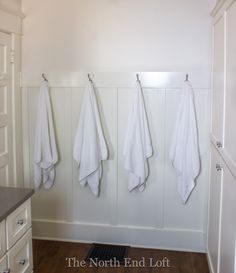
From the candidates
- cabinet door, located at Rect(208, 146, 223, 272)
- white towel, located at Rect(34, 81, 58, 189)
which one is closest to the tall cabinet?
cabinet door, located at Rect(208, 146, 223, 272)

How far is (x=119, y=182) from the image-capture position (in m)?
3.03

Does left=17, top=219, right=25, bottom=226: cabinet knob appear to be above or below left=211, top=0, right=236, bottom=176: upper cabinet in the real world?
below

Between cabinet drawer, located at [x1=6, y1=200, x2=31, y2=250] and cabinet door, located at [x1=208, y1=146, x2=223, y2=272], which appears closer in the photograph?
cabinet drawer, located at [x1=6, y1=200, x2=31, y2=250]

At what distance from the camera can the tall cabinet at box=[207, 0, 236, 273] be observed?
5.78 feet

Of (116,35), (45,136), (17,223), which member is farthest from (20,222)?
(116,35)

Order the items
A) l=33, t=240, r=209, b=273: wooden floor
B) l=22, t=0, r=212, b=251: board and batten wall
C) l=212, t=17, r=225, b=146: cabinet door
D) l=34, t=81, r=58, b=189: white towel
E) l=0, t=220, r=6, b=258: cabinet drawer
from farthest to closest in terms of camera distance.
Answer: l=34, t=81, r=58, b=189: white towel → l=22, t=0, r=212, b=251: board and batten wall → l=33, t=240, r=209, b=273: wooden floor → l=212, t=17, r=225, b=146: cabinet door → l=0, t=220, r=6, b=258: cabinet drawer

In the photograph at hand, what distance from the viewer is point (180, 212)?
9.76ft

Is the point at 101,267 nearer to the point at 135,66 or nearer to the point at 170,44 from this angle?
the point at 135,66

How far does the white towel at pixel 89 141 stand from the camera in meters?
2.87

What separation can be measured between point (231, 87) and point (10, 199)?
1.31 m

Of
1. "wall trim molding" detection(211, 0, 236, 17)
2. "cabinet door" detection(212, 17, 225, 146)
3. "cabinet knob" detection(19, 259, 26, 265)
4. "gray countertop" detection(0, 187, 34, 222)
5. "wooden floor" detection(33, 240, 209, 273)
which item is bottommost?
"wooden floor" detection(33, 240, 209, 273)

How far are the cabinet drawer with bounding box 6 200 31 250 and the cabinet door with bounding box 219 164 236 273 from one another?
1.09 metres

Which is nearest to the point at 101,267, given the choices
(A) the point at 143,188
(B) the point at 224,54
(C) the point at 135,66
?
(A) the point at 143,188

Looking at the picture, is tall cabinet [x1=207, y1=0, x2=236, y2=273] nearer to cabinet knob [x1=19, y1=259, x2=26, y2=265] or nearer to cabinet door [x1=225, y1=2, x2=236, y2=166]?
cabinet door [x1=225, y1=2, x2=236, y2=166]
